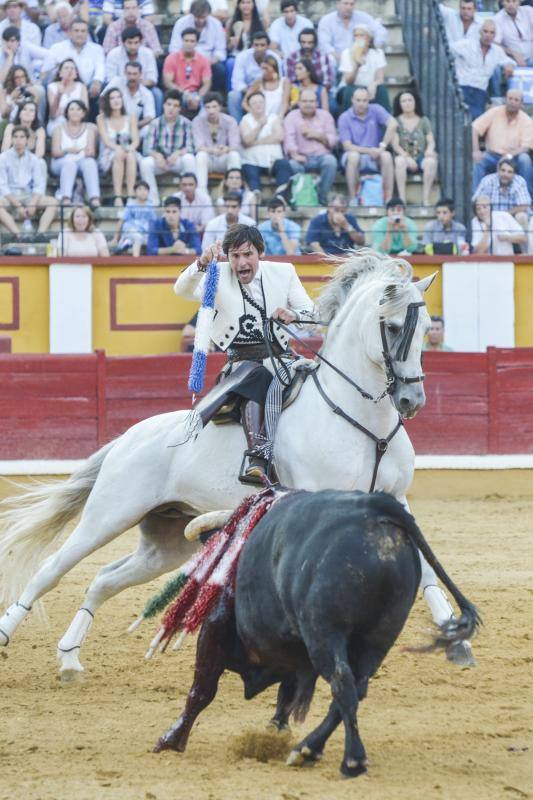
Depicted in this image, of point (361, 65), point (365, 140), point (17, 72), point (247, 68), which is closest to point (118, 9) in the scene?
point (17, 72)

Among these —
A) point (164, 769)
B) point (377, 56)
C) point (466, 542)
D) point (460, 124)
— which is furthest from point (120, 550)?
point (377, 56)

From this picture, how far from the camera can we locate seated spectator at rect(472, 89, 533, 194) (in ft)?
43.2

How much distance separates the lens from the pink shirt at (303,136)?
509 inches

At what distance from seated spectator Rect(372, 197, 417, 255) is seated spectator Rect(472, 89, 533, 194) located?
121 centimetres

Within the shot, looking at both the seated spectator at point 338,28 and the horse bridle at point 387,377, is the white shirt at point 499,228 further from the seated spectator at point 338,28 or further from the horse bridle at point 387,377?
the horse bridle at point 387,377

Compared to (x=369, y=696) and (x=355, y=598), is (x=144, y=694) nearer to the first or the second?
(x=369, y=696)

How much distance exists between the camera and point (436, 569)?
3951 millimetres

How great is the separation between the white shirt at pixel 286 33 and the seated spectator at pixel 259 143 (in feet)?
3.20

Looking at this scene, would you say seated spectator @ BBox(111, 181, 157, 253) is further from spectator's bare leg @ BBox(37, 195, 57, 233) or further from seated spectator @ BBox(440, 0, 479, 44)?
seated spectator @ BBox(440, 0, 479, 44)

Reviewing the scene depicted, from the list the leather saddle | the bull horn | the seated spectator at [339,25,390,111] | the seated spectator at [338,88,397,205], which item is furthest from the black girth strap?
the seated spectator at [339,25,390,111]

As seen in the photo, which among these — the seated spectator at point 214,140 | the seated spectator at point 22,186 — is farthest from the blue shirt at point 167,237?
the seated spectator at point 22,186

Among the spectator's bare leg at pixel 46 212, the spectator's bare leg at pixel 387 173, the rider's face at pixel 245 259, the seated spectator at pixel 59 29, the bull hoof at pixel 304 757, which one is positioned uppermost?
the seated spectator at pixel 59 29

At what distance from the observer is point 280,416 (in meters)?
5.59

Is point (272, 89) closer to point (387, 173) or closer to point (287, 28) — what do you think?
point (287, 28)
